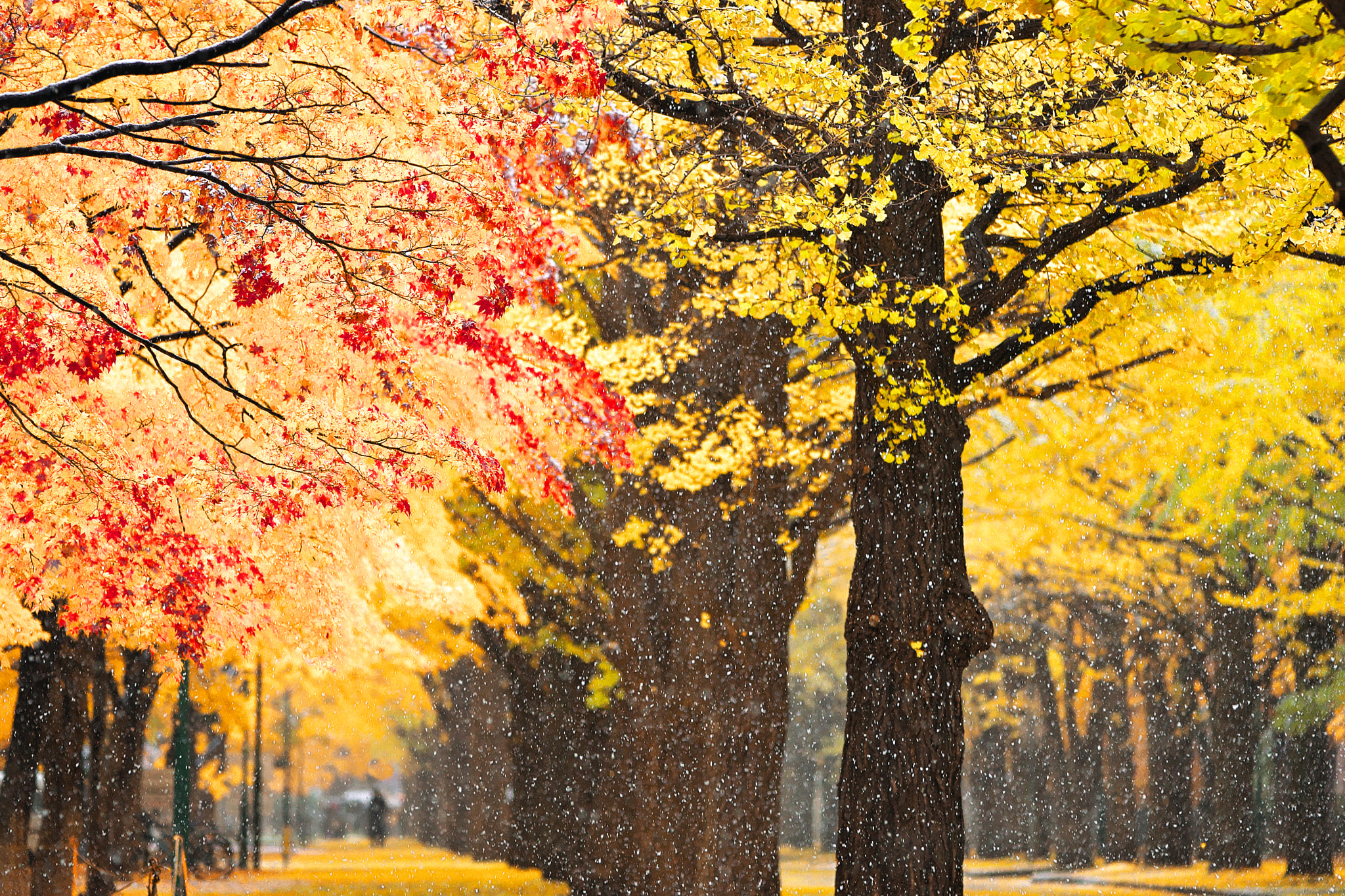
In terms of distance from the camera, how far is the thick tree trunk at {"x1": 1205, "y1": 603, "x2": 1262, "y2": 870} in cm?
2723

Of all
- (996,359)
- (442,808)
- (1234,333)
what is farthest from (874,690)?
(442,808)

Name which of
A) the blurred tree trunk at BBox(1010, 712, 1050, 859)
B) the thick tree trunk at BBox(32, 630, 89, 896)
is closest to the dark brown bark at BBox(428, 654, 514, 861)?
the thick tree trunk at BBox(32, 630, 89, 896)

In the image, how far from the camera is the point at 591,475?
21078mm

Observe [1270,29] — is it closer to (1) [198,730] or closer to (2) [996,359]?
(2) [996,359]

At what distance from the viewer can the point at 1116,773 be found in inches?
1497

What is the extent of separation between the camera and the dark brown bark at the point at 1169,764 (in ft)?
108

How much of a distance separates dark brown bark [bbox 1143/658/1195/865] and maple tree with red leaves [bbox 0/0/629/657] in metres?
24.3

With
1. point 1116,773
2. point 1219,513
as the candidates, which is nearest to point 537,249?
point 1219,513

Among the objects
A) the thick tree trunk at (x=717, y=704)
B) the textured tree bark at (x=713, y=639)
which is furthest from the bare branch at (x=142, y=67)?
the thick tree trunk at (x=717, y=704)

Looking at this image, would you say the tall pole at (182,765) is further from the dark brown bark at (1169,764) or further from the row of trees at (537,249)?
the dark brown bark at (1169,764)

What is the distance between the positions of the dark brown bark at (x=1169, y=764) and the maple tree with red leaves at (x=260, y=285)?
79.8ft

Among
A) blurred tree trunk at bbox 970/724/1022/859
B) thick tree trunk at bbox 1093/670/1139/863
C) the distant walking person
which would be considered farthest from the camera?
the distant walking person

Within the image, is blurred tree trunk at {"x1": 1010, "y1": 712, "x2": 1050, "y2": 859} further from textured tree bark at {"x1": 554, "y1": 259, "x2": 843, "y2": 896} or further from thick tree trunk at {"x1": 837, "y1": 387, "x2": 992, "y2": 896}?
thick tree trunk at {"x1": 837, "y1": 387, "x2": 992, "y2": 896}

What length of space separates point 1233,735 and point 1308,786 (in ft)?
6.67
